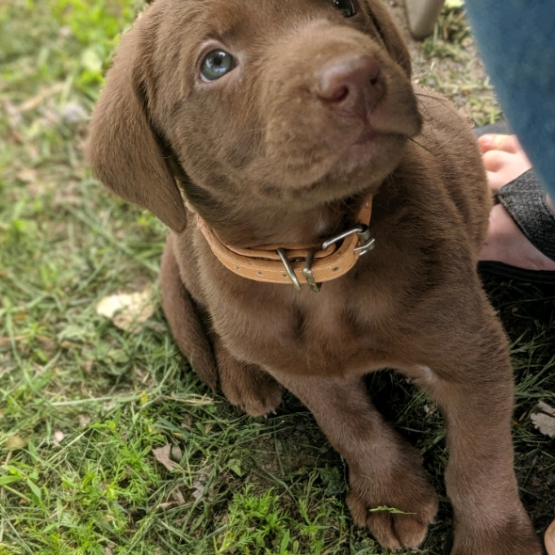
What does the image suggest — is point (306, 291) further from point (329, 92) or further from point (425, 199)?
point (329, 92)

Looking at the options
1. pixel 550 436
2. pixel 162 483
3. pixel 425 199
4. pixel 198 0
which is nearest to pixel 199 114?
pixel 198 0

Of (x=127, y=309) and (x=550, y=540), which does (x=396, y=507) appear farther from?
(x=127, y=309)

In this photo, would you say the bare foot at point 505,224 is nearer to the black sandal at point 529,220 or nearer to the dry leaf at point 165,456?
the black sandal at point 529,220

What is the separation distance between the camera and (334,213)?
2090 mm

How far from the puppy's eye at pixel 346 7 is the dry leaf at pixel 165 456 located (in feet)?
6.04

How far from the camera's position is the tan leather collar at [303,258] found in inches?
80.1

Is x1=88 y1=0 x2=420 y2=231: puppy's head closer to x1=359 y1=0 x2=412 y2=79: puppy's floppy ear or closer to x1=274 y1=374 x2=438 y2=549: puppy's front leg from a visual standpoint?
x1=359 y1=0 x2=412 y2=79: puppy's floppy ear

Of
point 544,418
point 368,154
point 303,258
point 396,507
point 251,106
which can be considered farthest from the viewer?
point 544,418

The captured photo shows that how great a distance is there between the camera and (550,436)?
8.75 feet

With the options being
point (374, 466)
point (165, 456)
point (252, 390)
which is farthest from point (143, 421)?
point (374, 466)

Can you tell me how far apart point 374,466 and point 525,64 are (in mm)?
1596

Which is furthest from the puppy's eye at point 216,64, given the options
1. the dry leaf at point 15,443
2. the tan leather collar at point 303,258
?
the dry leaf at point 15,443

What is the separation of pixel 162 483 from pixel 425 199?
1.55 meters

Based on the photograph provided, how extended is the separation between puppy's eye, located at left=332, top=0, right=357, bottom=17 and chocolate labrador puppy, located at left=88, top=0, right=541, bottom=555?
10 mm
